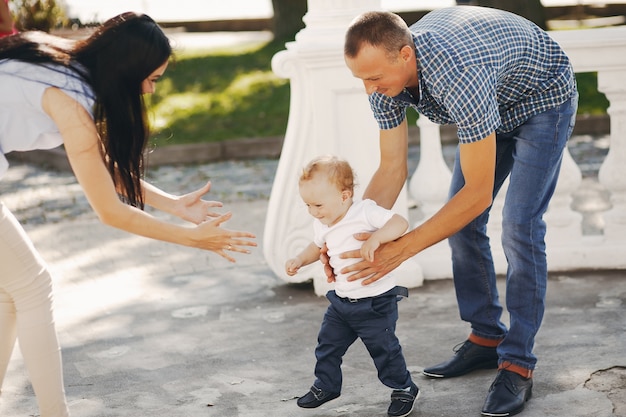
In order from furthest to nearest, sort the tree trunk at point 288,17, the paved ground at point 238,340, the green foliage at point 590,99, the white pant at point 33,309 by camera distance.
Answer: the tree trunk at point 288,17 → the green foliage at point 590,99 → the paved ground at point 238,340 → the white pant at point 33,309

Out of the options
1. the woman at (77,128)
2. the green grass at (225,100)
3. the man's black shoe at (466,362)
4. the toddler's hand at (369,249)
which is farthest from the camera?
the green grass at (225,100)

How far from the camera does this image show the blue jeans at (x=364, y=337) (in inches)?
135

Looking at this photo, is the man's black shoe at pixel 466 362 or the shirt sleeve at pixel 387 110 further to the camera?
the man's black shoe at pixel 466 362

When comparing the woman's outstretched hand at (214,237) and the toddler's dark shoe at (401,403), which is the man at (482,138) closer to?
the toddler's dark shoe at (401,403)

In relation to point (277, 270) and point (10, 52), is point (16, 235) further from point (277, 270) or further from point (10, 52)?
point (277, 270)

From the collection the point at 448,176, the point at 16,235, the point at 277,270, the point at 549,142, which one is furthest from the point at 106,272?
the point at 549,142

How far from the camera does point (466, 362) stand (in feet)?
12.7

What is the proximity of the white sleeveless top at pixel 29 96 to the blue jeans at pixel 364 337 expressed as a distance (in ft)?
3.58

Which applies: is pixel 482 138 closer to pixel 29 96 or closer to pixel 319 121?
pixel 29 96

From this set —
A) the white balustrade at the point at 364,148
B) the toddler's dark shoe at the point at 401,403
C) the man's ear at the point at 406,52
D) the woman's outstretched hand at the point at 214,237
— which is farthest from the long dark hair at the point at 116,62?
the white balustrade at the point at 364,148

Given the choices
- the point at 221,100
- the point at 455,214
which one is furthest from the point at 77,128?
the point at 221,100

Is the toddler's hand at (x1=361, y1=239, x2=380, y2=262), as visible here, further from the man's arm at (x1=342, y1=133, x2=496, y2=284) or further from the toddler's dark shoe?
the toddler's dark shoe

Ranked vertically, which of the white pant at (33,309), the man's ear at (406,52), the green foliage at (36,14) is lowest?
the green foliage at (36,14)

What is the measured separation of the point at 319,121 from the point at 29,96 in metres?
2.00
